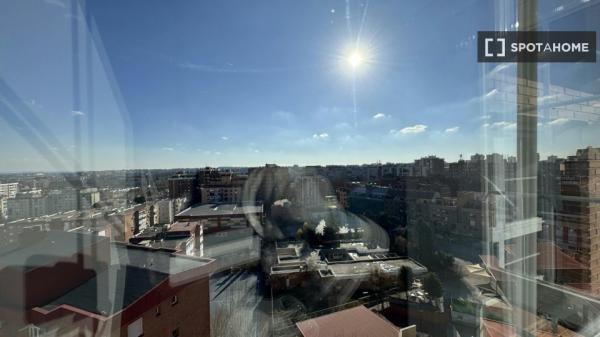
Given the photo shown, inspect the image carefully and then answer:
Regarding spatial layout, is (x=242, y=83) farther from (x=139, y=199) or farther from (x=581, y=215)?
(x=581, y=215)

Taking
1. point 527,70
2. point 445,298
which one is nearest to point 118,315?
point 527,70

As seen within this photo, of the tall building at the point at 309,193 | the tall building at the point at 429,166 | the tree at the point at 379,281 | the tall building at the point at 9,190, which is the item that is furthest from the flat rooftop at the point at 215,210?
the tall building at the point at 429,166

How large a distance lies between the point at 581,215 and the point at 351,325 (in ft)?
5.08

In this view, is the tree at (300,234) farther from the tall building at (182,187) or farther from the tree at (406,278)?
the tree at (406,278)

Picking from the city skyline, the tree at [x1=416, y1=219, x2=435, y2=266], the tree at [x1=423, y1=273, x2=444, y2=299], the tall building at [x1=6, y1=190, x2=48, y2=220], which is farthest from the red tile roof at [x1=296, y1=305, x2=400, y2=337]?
the tall building at [x1=6, y1=190, x2=48, y2=220]

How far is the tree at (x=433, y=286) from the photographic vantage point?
7.35 ft

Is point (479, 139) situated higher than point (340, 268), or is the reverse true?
point (479, 139)

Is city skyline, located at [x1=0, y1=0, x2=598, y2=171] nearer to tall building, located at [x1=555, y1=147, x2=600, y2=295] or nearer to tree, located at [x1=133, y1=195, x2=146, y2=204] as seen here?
tall building, located at [x1=555, y1=147, x2=600, y2=295]

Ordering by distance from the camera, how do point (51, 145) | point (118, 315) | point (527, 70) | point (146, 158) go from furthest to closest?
point (146, 158) → point (118, 315) → point (51, 145) → point (527, 70)

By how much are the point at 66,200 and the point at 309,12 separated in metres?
1.59

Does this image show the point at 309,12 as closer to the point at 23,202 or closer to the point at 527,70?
the point at 527,70

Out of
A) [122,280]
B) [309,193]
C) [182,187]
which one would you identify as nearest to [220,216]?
[182,187]

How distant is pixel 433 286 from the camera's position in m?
2.42

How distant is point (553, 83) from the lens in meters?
0.72
